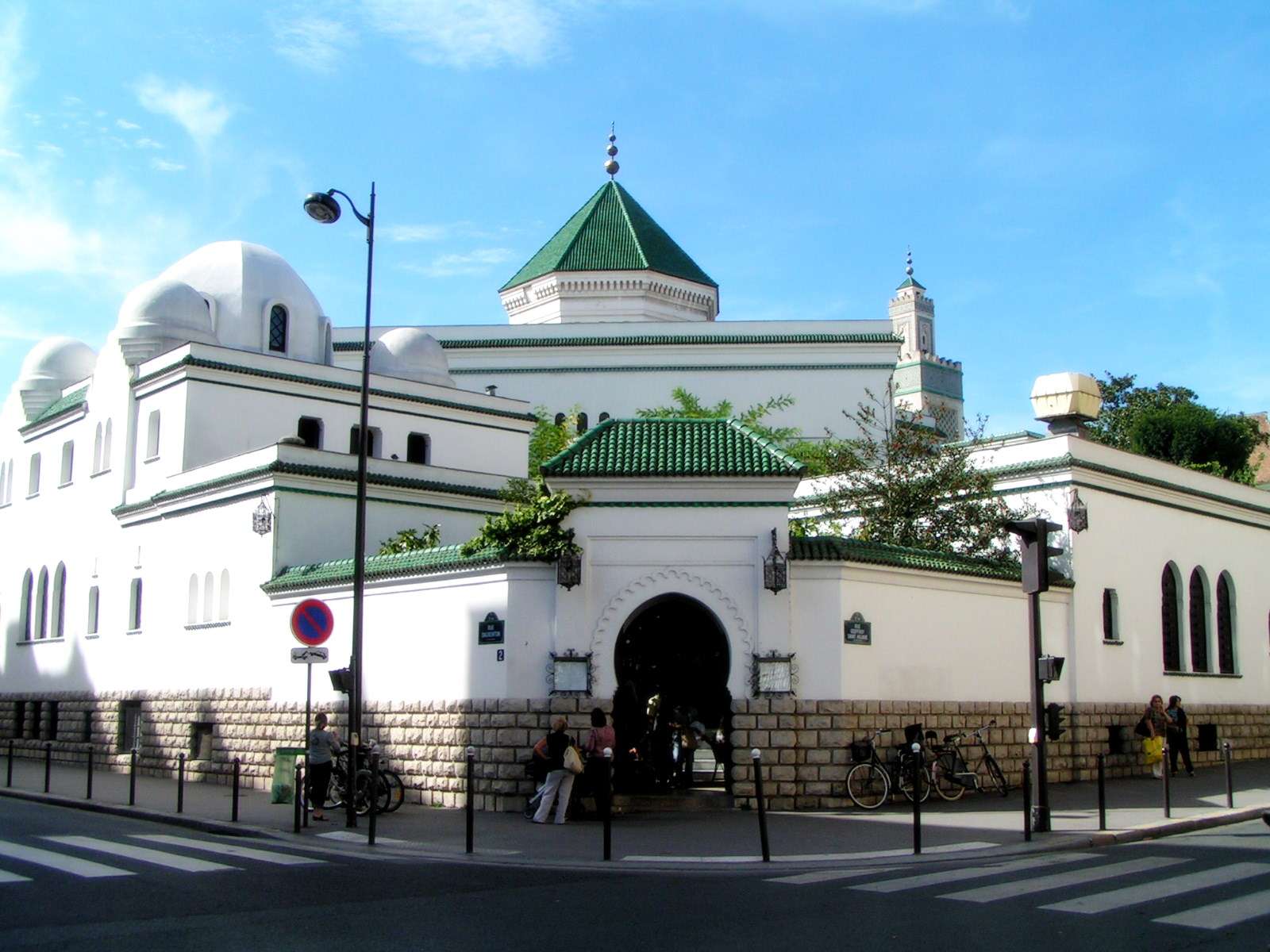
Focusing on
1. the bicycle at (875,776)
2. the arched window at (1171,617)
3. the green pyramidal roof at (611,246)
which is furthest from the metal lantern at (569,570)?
the green pyramidal roof at (611,246)

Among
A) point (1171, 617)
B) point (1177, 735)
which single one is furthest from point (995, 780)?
point (1171, 617)

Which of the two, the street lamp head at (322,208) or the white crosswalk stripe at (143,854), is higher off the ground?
the street lamp head at (322,208)

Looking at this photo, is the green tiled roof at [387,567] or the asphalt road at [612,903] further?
the green tiled roof at [387,567]

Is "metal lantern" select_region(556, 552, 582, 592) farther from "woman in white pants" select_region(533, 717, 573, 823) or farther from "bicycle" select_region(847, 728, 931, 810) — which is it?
"bicycle" select_region(847, 728, 931, 810)

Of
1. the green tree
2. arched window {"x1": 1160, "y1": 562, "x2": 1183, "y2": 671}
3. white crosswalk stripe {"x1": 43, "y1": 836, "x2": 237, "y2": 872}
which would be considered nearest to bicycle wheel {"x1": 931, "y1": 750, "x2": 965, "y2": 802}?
arched window {"x1": 1160, "y1": 562, "x2": 1183, "y2": 671}

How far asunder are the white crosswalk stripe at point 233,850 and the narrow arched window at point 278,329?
1950 cm

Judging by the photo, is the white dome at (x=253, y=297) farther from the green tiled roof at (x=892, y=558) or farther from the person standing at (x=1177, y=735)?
the person standing at (x=1177, y=735)

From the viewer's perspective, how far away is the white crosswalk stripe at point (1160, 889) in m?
10.5

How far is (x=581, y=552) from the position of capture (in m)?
18.9

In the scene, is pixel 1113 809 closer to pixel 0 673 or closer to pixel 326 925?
pixel 326 925

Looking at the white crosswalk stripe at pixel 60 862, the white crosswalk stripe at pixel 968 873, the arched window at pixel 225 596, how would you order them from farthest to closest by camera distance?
the arched window at pixel 225 596, the white crosswalk stripe at pixel 60 862, the white crosswalk stripe at pixel 968 873

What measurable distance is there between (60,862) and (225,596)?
13.7 meters

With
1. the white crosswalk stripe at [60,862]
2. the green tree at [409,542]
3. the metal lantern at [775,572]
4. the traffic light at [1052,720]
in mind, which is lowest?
the white crosswalk stripe at [60,862]

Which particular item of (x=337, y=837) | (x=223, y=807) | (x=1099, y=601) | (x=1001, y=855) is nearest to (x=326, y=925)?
(x=337, y=837)
